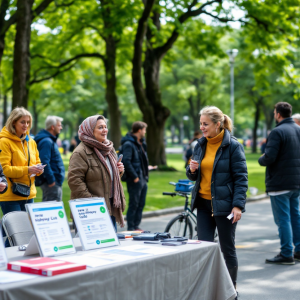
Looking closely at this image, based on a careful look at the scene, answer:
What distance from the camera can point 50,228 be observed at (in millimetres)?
3602

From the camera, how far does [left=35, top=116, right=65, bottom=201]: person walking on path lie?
782cm

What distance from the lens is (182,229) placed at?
24.9 feet

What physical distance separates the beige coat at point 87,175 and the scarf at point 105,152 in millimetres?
57

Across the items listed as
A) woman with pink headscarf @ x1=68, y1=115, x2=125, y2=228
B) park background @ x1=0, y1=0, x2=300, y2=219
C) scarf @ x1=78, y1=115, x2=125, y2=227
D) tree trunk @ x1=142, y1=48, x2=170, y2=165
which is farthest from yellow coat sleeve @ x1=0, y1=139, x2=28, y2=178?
tree trunk @ x1=142, y1=48, x2=170, y2=165

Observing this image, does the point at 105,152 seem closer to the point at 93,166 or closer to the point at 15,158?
the point at 93,166

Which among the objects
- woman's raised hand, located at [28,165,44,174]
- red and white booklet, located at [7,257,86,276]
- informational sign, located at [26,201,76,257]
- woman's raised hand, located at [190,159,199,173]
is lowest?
red and white booklet, located at [7,257,86,276]

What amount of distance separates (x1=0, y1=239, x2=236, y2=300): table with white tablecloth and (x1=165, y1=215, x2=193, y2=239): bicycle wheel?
3.33 m

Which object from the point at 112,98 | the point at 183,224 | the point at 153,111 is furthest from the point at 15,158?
the point at 112,98

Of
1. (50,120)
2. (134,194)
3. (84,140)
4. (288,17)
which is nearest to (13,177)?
(84,140)

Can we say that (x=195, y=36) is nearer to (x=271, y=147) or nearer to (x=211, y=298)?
(x=271, y=147)

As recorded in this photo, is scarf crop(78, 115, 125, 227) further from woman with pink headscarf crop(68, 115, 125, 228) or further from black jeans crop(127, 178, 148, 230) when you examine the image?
black jeans crop(127, 178, 148, 230)

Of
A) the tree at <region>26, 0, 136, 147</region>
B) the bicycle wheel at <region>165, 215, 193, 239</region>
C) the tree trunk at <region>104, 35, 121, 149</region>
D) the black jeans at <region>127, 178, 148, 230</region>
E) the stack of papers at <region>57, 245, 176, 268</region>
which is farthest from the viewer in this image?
the tree trunk at <region>104, 35, 121, 149</region>

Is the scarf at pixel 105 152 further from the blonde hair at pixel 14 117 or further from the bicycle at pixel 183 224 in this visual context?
the bicycle at pixel 183 224

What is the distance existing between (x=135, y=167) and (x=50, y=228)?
17.8ft
